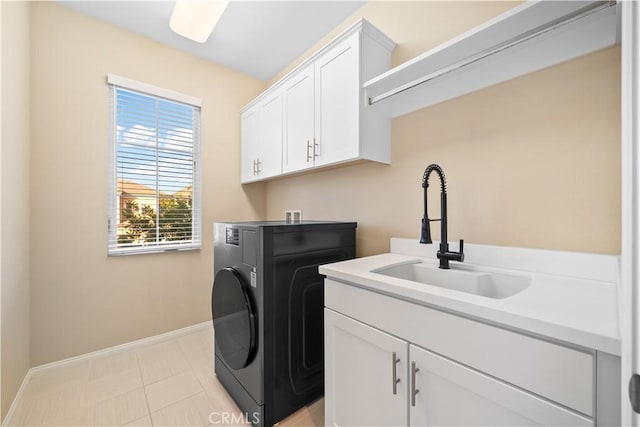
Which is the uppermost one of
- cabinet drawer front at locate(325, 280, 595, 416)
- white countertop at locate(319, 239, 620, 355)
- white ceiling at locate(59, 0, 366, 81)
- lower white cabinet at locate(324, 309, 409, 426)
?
white ceiling at locate(59, 0, 366, 81)

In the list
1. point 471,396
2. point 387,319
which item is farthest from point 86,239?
point 471,396

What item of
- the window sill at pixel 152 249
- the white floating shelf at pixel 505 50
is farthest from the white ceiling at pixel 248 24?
the window sill at pixel 152 249

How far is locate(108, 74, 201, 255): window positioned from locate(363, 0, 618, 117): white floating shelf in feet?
6.42

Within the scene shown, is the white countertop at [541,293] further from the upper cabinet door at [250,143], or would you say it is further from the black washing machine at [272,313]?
the upper cabinet door at [250,143]

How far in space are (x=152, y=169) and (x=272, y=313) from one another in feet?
6.24

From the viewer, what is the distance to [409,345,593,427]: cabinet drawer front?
680 millimetres

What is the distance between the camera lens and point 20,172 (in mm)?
1737

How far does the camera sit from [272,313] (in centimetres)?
147

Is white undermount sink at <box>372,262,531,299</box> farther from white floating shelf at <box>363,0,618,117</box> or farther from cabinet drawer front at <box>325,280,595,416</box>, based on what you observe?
white floating shelf at <box>363,0,618,117</box>

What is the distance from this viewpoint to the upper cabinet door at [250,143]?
270cm

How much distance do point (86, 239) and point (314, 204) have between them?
74.1 inches

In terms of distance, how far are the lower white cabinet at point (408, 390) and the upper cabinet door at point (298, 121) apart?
4.00 feet

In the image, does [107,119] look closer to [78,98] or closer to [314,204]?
[78,98]

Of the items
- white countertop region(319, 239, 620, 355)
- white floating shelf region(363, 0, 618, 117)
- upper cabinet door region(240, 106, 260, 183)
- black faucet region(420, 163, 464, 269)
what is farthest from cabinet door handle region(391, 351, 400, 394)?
upper cabinet door region(240, 106, 260, 183)
